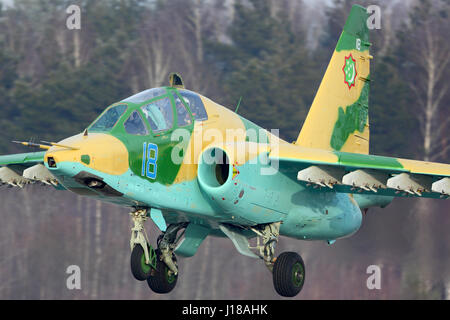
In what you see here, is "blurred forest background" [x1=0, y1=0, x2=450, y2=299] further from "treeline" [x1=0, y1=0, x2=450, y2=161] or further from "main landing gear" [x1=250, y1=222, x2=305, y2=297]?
"main landing gear" [x1=250, y1=222, x2=305, y2=297]

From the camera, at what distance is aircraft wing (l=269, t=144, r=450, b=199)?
37.5 feet

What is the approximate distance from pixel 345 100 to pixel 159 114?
16.0 feet

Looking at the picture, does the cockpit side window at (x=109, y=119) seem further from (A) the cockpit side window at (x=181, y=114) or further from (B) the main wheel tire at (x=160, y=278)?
(B) the main wheel tire at (x=160, y=278)

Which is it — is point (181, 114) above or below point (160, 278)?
above

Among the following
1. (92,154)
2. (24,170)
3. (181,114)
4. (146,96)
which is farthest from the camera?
(24,170)

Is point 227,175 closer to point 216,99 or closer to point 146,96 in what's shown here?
point 146,96

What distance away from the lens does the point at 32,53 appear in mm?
30797

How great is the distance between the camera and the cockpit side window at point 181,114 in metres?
11.5

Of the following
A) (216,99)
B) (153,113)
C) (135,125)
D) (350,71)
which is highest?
(216,99)

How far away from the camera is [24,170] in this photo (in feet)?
44.1

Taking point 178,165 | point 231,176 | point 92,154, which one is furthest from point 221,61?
point 92,154

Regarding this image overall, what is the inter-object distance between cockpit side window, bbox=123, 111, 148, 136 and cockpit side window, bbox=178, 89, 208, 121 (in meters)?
0.87

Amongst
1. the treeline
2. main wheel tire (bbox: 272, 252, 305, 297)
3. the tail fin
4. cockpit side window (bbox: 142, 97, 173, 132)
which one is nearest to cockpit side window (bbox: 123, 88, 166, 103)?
cockpit side window (bbox: 142, 97, 173, 132)

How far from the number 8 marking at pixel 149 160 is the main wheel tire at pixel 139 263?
1226mm
